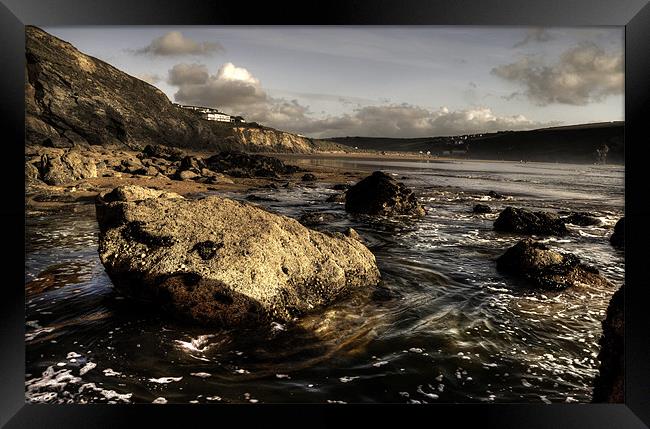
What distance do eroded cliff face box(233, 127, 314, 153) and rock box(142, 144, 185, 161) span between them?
4.37 meters

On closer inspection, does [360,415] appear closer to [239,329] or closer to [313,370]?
[313,370]

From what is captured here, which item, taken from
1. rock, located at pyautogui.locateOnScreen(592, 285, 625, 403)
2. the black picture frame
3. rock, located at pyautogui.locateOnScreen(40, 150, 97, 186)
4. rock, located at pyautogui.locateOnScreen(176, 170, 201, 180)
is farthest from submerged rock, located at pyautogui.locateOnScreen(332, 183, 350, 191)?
rock, located at pyautogui.locateOnScreen(592, 285, 625, 403)

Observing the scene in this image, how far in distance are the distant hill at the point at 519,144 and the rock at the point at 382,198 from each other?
1.90m

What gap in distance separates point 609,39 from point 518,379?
193 inches

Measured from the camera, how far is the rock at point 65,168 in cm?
1297

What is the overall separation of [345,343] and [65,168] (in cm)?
1335

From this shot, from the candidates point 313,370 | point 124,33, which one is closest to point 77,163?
point 124,33

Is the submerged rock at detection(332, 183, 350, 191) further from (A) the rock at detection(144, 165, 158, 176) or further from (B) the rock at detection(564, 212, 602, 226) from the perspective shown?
(B) the rock at detection(564, 212, 602, 226)

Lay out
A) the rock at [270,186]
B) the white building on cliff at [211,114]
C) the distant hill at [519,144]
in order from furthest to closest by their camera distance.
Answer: the rock at [270,186], the white building on cliff at [211,114], the distant hill at [519,144]

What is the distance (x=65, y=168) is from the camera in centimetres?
1357

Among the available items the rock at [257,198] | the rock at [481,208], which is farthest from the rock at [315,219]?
the rock at [481,208]

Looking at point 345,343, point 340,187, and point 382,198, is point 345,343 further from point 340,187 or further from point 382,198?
point 340,187

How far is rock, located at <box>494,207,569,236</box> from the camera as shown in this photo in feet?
31.6

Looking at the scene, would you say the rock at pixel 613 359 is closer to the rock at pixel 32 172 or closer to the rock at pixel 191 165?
the rock at pixel 32 172
